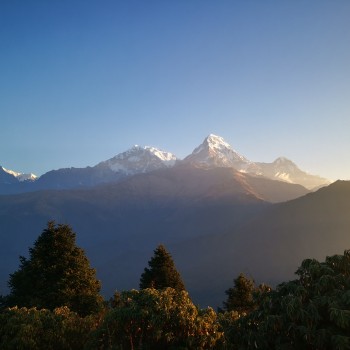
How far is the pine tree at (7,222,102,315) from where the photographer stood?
34.5 m

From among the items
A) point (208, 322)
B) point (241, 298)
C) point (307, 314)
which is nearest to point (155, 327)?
point (208, 322)

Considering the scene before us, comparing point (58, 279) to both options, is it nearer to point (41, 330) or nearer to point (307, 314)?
point (41, 330)

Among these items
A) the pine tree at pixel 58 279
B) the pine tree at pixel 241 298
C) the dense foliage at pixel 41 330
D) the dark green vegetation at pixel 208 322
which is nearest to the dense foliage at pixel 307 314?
the dark green vegetation at pixel 208 322

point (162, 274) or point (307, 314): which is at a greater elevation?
point (307, 314)

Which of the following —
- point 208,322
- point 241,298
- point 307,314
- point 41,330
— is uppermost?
point 307,314

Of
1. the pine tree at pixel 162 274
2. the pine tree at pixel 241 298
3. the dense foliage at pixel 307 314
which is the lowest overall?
the pine tree at pixel 241 298

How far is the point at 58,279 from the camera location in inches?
1403

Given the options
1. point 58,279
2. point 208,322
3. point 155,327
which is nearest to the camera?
point 155,327

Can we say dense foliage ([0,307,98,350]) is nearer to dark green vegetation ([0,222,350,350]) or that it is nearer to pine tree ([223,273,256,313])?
dark green vegetation ([0,222,350,350])

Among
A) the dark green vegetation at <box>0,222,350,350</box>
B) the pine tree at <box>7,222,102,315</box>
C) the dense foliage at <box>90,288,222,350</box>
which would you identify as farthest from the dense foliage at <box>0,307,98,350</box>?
Answer: the pine tree at <box>7,222,102,315</box>

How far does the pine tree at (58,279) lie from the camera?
34531 millimetres

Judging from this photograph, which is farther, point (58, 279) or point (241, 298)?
point (241, 298)

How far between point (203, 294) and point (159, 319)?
601 ft

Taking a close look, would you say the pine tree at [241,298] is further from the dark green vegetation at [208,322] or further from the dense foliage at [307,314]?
the dense foliage at [307,314]
